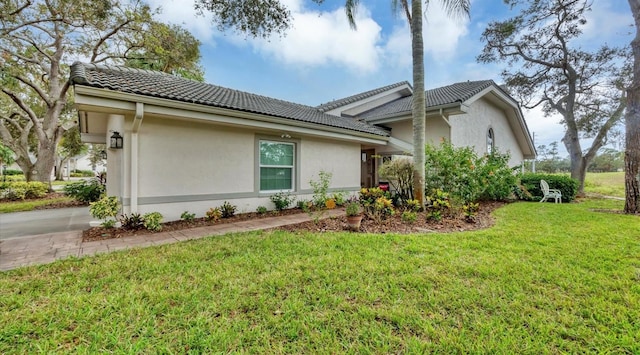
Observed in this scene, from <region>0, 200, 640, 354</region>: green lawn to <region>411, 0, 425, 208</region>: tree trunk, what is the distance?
3241mm

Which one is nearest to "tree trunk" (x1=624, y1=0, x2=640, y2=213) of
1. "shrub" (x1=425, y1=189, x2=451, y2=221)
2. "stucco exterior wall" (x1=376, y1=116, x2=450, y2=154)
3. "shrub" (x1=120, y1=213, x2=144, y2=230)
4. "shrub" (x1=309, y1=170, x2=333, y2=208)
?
"stucco exterior wall" (x1=376, y1=116, x2=450, y2=154)

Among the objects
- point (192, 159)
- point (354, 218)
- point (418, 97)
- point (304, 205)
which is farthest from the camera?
point (304, 205)

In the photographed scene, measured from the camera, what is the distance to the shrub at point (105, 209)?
643 centimetres

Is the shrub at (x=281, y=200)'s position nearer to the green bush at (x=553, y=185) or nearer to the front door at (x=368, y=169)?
the front door at (x=368, y=169)

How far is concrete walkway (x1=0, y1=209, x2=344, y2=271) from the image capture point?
4.65 m

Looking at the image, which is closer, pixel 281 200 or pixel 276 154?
pixel 281 200

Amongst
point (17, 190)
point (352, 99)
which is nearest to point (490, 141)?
point (352, 99)

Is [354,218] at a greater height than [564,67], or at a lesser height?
lesser

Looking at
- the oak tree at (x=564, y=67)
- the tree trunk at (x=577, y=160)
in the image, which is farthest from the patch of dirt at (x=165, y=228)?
the tree trunk at (x=577, y=160)

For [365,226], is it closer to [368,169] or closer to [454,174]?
[454,174]

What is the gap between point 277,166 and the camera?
31.6ft

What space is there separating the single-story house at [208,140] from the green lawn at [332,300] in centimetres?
289

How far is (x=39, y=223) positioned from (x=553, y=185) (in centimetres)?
2144

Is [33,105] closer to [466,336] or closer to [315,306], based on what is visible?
[315,306]
